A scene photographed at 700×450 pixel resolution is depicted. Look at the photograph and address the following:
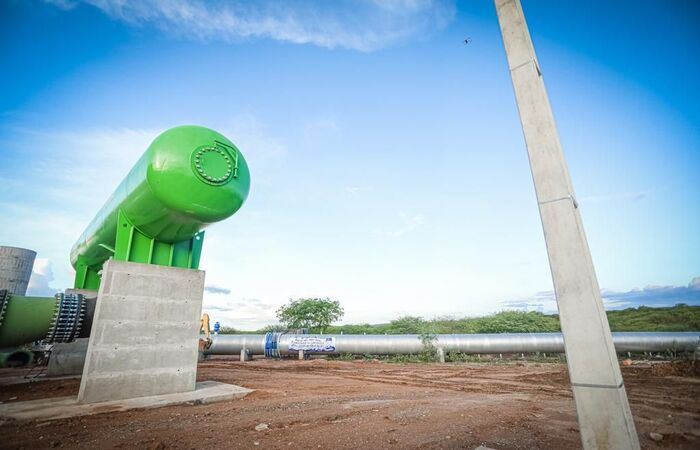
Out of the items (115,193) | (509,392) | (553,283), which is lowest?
(509,392)

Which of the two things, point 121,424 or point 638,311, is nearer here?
point 121,424

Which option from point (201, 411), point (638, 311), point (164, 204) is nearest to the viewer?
point (201, 411)

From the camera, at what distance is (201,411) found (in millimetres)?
5480

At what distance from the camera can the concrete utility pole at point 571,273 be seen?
2.48 meters

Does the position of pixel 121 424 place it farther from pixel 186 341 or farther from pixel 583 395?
pixel 583 395

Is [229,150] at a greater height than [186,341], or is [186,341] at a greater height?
[229,150]

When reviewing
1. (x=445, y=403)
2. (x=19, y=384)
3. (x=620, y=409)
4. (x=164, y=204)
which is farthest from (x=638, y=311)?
(x=19, y=384)

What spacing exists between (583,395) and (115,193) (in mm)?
9316

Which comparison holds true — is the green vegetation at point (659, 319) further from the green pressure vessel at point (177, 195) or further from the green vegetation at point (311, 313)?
the green pressure vessel at point (177, 195)

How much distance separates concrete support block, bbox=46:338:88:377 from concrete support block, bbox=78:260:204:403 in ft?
22.0

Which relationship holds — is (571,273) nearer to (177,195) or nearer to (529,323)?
(177,195)

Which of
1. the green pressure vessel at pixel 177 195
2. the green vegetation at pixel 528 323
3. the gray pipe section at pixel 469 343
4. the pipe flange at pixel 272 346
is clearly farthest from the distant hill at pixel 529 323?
the green pressure vessel at pixel 177 195

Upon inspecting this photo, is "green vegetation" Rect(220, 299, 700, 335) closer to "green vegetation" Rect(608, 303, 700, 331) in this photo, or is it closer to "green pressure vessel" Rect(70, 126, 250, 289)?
"green vegetation" Rect(608, 303, 700, 331)

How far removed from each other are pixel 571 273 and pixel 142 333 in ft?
23.2
